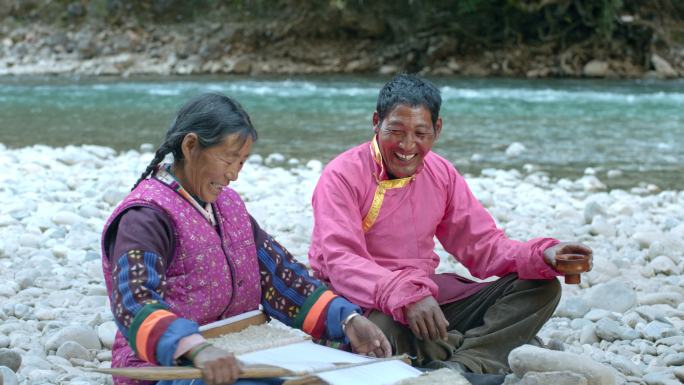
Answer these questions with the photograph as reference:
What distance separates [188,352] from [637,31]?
63.4 feet

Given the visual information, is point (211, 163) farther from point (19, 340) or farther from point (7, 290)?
point (7, 290)

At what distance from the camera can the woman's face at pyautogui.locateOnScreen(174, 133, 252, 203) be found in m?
2.25

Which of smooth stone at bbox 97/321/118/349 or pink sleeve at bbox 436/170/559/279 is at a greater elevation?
pink sleeve at bbox 436/170/559/279

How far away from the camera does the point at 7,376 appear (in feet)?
8.63

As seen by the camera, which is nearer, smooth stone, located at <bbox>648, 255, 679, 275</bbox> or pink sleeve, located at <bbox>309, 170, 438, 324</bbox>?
pink sleeve, located at <bbox>309, 170, 438, 324</bbox>

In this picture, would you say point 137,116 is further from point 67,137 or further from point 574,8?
point 574,8

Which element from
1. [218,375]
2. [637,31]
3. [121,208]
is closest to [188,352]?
[218,375]

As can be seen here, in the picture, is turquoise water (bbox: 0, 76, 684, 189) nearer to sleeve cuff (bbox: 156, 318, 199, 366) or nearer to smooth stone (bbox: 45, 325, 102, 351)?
smooth stone (bbox: 45, 325, 102, 351)

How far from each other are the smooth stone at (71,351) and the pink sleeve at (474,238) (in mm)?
1191

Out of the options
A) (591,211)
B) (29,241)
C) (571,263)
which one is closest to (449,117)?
(591,211)

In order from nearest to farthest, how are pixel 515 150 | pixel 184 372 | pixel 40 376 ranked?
1. pixel 184 372
2. pixel 40 376
3. pixel 515 150

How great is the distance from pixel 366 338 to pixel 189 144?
0.64 m

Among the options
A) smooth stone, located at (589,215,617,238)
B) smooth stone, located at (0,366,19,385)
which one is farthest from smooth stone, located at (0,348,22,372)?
Answer: smooth stone, located at (589,215,617,238)

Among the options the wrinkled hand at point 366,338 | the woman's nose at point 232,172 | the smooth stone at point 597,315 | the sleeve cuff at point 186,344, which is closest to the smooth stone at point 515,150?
the smooth stone at point 597,315
